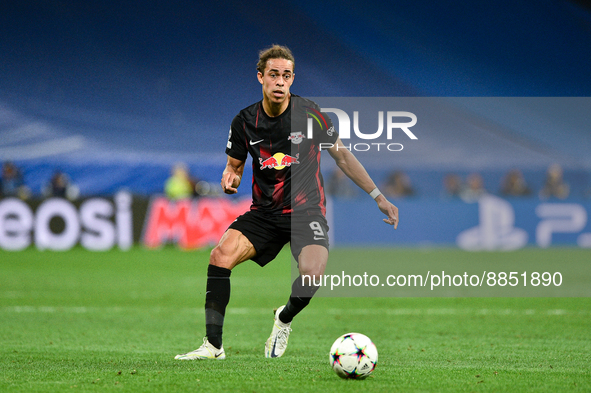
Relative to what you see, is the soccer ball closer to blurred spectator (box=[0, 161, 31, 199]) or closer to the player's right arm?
the player's right arm

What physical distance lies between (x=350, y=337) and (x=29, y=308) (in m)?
5.40

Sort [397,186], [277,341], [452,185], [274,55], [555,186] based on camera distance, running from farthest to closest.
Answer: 1. [452,185]
2. [397,186]
3. [555,186]
4. [277,341]
5. [274,55]

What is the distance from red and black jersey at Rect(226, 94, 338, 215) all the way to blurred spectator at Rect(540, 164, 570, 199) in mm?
14010

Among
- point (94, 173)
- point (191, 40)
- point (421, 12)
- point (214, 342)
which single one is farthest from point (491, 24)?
point (214, 342)

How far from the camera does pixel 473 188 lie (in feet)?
60.8

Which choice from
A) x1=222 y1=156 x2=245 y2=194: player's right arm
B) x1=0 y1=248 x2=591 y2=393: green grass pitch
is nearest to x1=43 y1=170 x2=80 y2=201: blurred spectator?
x1=0 y1=248 x2=591 y2=393: green grass pitch

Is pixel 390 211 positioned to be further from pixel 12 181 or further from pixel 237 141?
pixel 12 181

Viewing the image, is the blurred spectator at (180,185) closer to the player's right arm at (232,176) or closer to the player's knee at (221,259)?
the player's right arm at (232,176)

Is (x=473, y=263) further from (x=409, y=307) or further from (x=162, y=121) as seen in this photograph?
(x=162, y=121)

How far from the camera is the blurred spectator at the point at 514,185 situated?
60.1ft

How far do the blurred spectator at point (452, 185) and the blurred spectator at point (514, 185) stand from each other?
3.61ft

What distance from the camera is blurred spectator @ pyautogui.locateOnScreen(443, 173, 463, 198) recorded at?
18.7 metres

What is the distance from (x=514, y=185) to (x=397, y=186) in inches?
117

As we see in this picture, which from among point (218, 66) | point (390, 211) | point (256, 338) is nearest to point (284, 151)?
point (390, 211)
